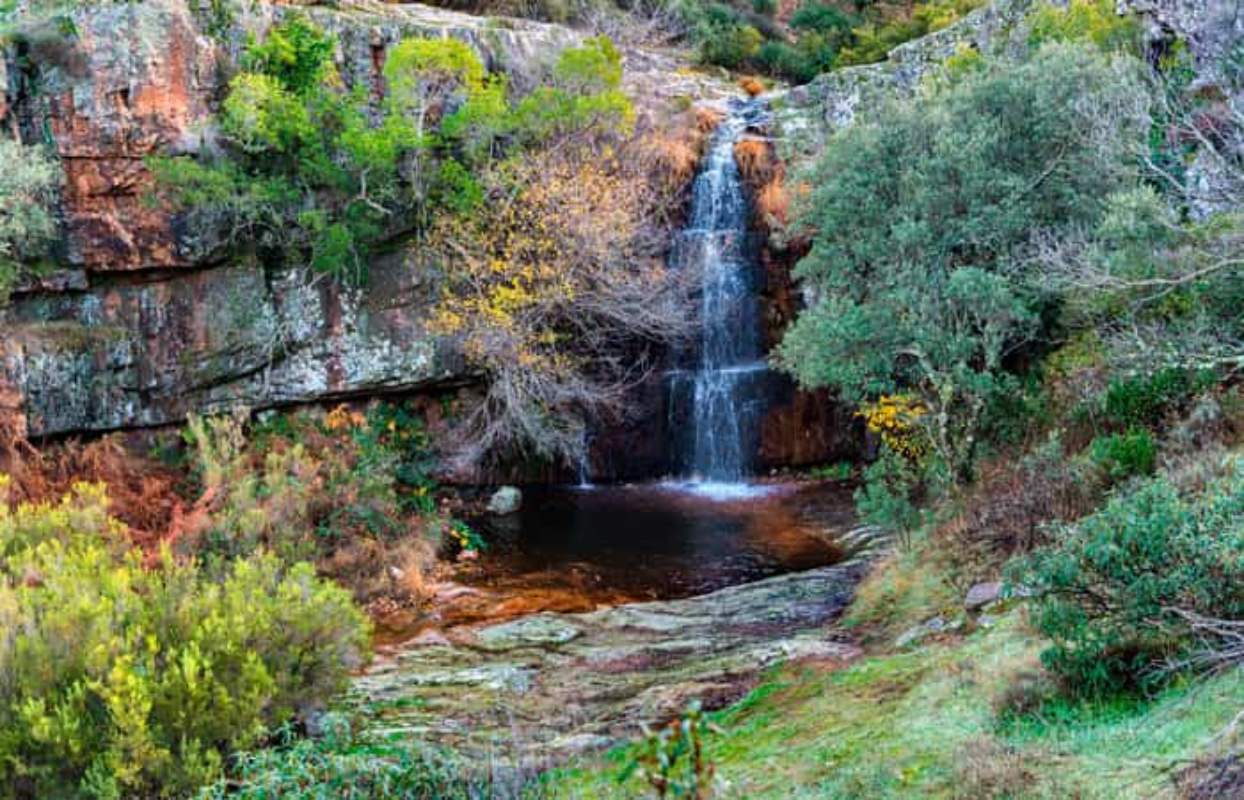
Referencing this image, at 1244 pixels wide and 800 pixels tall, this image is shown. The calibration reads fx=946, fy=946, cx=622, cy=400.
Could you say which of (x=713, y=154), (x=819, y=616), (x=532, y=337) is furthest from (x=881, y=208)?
(x=713, y=154)

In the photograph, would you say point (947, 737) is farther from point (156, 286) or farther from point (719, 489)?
point (156, 286)

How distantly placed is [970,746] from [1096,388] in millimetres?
6883

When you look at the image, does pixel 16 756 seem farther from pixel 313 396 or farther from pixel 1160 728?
pixel 313 396

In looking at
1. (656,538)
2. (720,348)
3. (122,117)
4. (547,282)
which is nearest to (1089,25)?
(720,348)

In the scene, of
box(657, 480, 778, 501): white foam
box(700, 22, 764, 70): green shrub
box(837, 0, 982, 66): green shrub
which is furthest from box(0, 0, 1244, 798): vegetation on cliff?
box(700, 22, 764, 70): green shrub

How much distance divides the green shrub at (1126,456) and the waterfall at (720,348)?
1006 centimetres

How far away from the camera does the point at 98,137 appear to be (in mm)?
15047

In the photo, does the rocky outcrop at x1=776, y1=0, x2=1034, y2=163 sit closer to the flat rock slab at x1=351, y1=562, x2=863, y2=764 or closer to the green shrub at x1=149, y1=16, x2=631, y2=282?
the green shrub at x1=149, y1=16, x2=631, y2=282

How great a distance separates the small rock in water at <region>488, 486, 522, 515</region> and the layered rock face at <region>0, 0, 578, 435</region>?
7.96 feet

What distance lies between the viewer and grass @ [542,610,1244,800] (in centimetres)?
465

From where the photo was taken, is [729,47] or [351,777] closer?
[351,777]

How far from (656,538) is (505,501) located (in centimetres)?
330

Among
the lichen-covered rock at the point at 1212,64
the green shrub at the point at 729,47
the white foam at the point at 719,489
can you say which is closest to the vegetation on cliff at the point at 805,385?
the lichen-covered rock at the point at 1212,64

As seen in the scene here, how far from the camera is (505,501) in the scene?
688 inches
